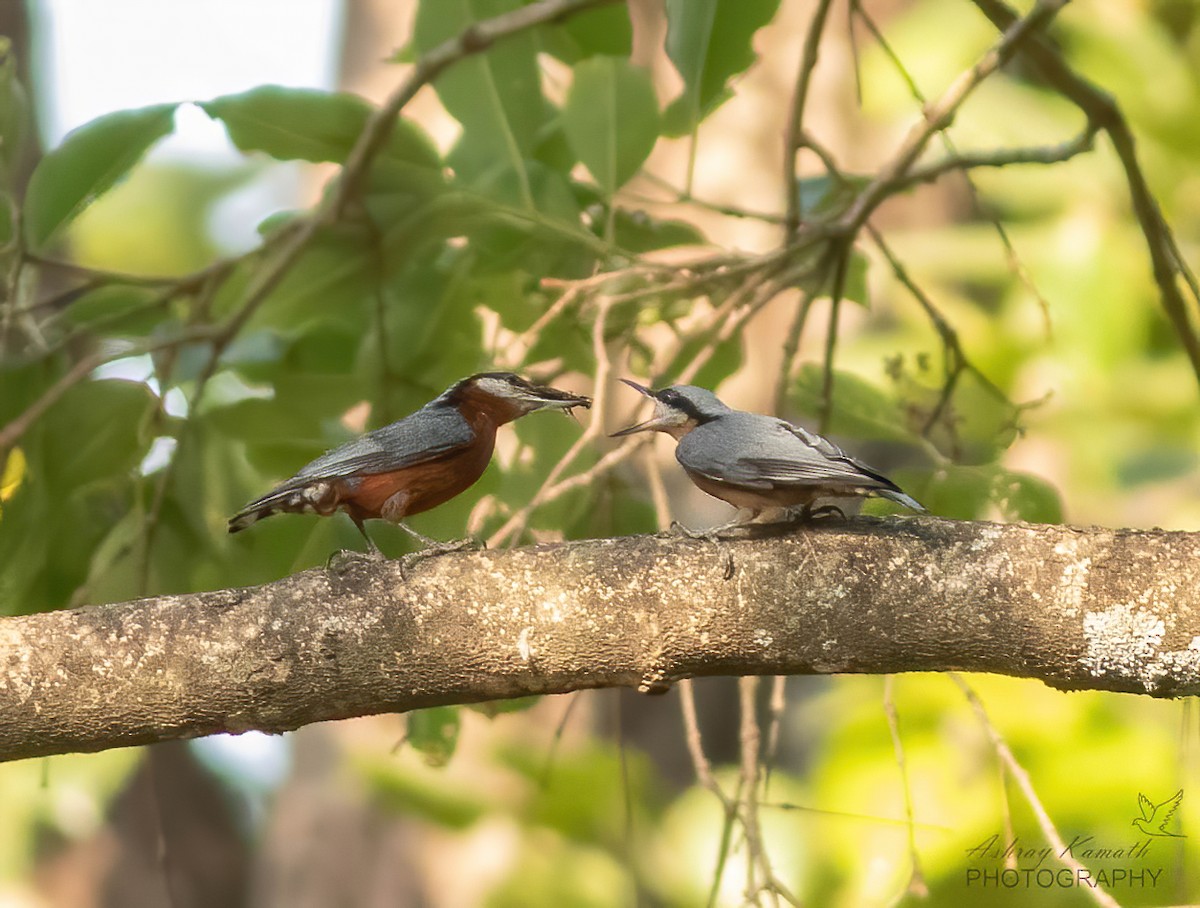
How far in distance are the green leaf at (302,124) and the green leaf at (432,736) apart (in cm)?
147

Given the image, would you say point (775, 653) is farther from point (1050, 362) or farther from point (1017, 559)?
point (1050, 362)

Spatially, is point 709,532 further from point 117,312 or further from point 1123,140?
point 117,312

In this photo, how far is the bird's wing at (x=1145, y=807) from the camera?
3271 millimetres

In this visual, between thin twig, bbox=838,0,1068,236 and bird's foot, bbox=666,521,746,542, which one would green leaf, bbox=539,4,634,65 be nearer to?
thin twig, bbox=838,0,1068,236

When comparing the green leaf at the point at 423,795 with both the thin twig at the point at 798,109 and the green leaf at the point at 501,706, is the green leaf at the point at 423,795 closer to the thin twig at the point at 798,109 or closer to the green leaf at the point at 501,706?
the green leaf at the point at 501,706

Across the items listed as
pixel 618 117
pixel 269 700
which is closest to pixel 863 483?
pixel 269 700

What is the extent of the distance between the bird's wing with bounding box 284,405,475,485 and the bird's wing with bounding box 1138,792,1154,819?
2039 millimetres

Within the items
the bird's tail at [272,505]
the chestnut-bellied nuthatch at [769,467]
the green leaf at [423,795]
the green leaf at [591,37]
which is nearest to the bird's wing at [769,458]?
the chestnut-bellied nuthatch at [769,467]

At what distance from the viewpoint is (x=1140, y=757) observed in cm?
355

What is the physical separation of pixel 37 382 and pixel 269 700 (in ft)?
5.38

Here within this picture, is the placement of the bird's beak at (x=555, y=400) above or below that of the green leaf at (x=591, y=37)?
below

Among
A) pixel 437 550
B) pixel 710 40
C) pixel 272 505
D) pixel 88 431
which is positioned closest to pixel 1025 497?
pixel 710 40

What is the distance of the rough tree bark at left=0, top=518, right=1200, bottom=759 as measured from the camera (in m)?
2.12

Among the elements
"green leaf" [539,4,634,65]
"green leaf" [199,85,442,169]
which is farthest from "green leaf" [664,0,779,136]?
"green leaf" [199,85,442,169]
